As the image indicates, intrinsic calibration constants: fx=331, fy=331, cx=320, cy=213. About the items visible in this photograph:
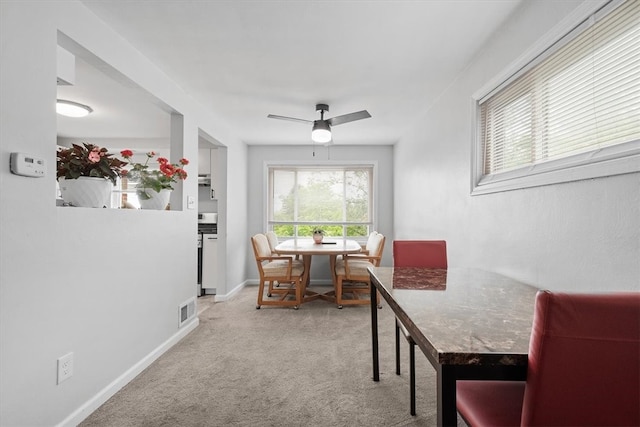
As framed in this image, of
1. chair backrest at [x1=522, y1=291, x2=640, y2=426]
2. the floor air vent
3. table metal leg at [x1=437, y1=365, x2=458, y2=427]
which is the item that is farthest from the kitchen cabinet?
chair backrest at [x1=522, y1=291, x2=640, y2=426]

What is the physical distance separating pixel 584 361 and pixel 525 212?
138 cm

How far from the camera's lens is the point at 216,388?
7.06 ft

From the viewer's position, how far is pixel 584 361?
2.34 ft

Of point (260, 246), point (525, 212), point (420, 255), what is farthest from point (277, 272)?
point (525, 212)

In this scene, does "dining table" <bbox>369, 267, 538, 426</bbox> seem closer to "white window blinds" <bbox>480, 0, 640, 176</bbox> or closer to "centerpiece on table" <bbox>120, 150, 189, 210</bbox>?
"white window blinds" <bbox>480, 0, 640, 176</bbox>

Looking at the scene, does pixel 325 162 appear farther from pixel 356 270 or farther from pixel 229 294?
pixel 229 294

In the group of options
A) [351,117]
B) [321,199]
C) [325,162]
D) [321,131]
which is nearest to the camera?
[351,117]

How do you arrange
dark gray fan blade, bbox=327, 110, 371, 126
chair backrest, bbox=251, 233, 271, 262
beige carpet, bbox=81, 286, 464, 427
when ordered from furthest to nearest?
chair backrest, bbox=251, 233, 271, 262 → dark gray fan blade, bbox=327, 110, 371, 126 → beige carpet, bbox=81, 286, 464, 427

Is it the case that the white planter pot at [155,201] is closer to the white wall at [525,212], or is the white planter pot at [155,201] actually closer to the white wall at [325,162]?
the white wall at [525,212]

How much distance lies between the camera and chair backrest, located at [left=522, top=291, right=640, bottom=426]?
2.25ft

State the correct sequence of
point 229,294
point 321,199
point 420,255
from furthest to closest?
point 321,199, point 229,294, point 420,255

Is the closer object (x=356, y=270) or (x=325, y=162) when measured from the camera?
(x=356, y=270)

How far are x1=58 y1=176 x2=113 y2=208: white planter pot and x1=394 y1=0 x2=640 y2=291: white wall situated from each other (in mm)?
2516

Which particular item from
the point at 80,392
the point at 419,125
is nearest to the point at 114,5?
the point at 80,392
